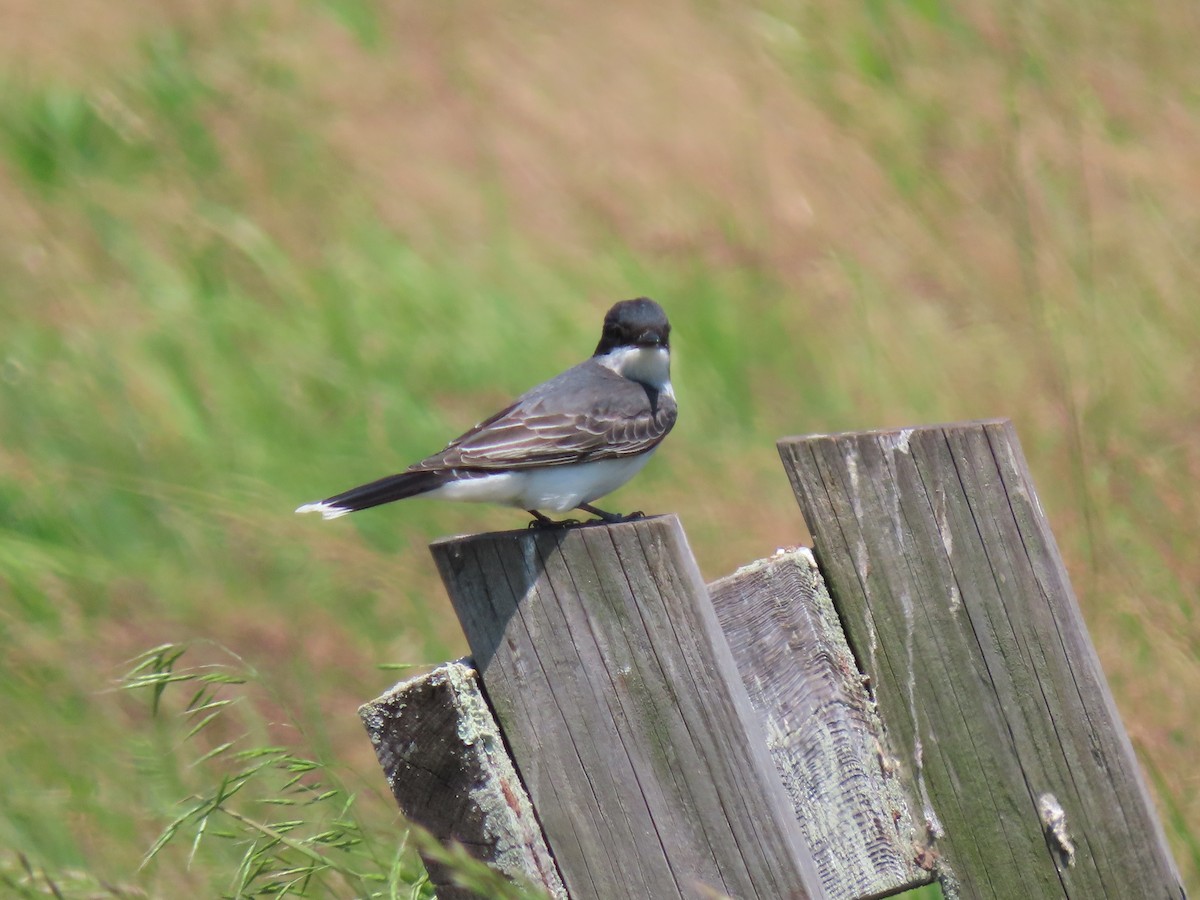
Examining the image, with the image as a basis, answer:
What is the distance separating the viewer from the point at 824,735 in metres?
2.39

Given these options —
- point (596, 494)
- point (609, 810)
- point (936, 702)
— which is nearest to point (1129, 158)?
point (596, 494)

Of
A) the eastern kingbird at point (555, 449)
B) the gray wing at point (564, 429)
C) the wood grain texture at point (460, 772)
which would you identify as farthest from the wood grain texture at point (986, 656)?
the gray wing at point (564, 429)

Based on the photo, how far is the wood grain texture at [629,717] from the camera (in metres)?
2.18

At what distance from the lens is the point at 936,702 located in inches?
92.9

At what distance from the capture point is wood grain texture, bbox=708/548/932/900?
7.82 ft

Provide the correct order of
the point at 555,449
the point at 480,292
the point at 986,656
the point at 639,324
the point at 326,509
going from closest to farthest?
the point at 986,656
the point at 326,509
the point at 555,449
the point at 639,324
the point at 480,292

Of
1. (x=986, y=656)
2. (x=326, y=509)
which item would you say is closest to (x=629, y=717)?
(x=986, y=656)

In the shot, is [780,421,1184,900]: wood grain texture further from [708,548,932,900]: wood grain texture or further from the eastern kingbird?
the eastern kingbird

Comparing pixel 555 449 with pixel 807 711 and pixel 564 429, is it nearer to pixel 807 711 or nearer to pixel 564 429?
pixel 564 429

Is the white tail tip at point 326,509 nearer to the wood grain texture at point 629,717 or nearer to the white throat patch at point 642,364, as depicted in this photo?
the wood grain texture at point 629,717

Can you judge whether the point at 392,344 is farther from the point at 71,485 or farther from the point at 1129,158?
the point at 1129,158

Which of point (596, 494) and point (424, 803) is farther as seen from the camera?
point (596, 494)

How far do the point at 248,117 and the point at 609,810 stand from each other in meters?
6.00

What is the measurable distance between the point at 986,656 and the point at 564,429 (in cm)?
197
